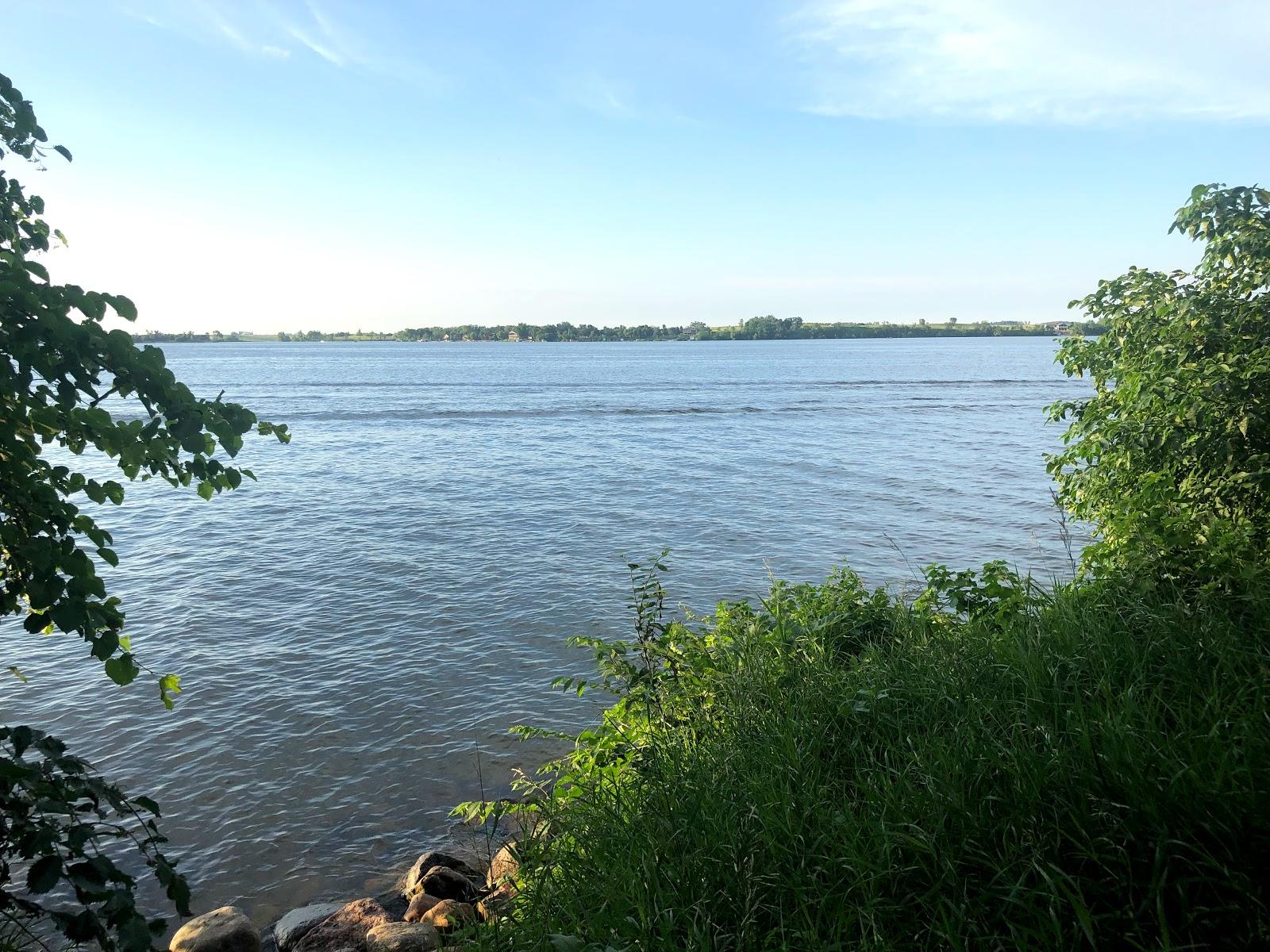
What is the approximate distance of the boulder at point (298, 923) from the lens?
6.49 meters

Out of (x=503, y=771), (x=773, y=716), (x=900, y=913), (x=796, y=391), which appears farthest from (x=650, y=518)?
(x=796, y=391)

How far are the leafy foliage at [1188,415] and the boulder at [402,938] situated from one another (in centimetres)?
610

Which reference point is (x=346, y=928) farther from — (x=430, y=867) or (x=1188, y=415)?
(x=1188, y=415)

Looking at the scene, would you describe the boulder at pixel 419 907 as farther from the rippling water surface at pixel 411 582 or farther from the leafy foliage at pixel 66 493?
the leafy foliage at pixel 66 493

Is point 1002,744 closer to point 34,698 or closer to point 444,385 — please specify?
point 34,698

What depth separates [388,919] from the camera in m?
6.44

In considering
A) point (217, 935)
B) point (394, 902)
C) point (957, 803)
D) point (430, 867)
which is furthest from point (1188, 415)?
point (217, 935)

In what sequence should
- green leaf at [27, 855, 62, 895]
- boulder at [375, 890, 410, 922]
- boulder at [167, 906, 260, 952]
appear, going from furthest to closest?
boulder at [375, 890, 410, 922] → boulder at [167, 906, 260, 952] → green leaf at [27, 855, 62, 895]

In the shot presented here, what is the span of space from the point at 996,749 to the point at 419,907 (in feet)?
15.8

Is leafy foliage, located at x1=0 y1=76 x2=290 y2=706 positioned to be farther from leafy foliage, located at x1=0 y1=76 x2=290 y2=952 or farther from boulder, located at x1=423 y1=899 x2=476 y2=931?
boulder, located at x1=423 y1=899 x2=476 y2=931

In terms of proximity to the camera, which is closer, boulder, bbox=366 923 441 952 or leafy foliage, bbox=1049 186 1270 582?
boulder, bbox=366 923 441 952

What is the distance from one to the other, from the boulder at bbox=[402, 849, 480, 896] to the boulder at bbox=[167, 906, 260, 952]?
1256 millimetres

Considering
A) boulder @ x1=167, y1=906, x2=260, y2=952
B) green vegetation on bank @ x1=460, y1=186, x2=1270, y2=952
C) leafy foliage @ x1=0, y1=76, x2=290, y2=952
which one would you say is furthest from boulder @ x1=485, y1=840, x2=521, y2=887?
leafy foliage @ x1=0, y1=76, x2=290, y2=952

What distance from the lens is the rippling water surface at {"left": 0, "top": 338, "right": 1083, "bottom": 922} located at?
8.99 m
